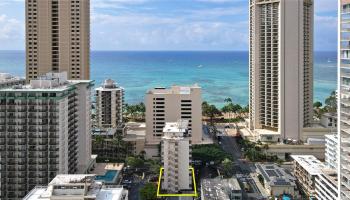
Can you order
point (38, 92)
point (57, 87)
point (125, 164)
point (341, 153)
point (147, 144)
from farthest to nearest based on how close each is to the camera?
point (147, 144) → point (125, 164) → point (57, 87) → point (38, 92) → point (341, 153)

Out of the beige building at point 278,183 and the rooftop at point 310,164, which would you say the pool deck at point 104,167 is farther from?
the rooftop at point 310,164

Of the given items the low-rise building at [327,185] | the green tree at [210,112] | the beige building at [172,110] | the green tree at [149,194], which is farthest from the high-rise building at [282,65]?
the green tree at [149,194]

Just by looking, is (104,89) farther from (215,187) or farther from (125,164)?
(215,187)

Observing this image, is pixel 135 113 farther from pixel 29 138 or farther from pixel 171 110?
pixel 29 138

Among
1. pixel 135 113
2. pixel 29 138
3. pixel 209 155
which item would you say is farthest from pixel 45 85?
pixel 135 113

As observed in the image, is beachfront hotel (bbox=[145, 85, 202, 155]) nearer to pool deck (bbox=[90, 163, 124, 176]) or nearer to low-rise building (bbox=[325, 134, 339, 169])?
pool deck (bbox=[90, 163, 124, 176])

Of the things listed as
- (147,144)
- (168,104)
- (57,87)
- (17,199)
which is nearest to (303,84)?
(168,104)

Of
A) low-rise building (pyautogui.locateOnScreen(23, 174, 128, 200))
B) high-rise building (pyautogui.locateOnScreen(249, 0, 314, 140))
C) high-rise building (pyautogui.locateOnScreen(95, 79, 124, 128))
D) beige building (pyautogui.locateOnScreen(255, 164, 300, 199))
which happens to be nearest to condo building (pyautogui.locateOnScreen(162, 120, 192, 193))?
beige building (pyautogui.locateOnScreen(255, 164, 300, 199))
